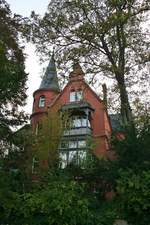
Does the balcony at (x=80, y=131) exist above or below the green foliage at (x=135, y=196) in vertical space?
above

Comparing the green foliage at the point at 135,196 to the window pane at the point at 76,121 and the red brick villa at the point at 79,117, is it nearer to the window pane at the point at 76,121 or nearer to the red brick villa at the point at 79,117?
the red brick villa at the point at 79,117

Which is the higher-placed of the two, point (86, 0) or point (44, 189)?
point (86, 0)

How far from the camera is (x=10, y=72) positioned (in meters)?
16.0

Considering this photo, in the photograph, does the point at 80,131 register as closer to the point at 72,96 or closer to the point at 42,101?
the point at 72,96

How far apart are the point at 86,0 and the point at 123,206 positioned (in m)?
10.9

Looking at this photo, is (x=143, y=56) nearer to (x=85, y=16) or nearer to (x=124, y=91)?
(x=124, y=91)

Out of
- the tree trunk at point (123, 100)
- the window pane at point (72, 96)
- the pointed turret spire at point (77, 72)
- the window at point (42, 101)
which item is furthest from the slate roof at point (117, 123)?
the window at point (42, 101)

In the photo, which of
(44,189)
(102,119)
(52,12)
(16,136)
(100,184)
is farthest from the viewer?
(102,119)

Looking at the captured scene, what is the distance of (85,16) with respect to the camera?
20.1 meters

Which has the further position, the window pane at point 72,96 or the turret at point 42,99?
the turret at point 42,99

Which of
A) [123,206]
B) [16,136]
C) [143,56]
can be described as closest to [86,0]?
[143,56]

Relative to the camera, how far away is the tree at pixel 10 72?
1593cm

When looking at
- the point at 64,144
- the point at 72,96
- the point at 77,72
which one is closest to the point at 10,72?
the point at 77,72

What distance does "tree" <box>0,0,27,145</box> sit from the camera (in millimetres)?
15930
